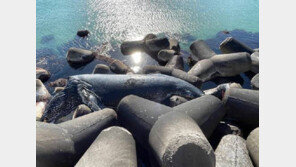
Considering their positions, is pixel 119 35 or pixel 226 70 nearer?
pixel 226 70

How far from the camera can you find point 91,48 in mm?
6602

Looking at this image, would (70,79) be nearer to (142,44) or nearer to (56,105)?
(56,105)

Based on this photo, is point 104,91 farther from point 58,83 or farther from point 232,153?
point 232,153

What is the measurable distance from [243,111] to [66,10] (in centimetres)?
785

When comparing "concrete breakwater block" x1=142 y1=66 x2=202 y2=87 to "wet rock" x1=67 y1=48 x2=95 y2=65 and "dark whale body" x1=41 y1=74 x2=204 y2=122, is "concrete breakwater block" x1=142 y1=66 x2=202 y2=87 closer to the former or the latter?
"dark whale body" x1=41 y1=74 x2=204 y2=122

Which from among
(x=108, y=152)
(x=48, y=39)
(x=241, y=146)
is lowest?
(x=241, y=146)

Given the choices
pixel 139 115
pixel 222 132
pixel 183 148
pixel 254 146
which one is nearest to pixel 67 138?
pixel 139 115

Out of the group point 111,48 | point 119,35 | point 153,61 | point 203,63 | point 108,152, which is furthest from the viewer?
point 119,35

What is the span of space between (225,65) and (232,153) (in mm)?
2804

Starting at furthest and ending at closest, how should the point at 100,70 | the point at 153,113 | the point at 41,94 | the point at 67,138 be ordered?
the point at 100,70, the point at 41,94, the point at 153,113, the point at 67,138

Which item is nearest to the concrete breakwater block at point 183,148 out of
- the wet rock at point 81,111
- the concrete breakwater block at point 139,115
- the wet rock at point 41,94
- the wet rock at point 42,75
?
the concrete breakwater block at point 139,115

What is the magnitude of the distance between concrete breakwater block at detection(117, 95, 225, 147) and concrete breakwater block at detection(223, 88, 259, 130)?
15cm

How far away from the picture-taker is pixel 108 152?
7.34ft

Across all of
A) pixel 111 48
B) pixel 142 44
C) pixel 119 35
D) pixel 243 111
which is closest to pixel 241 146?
pixel 243 111
